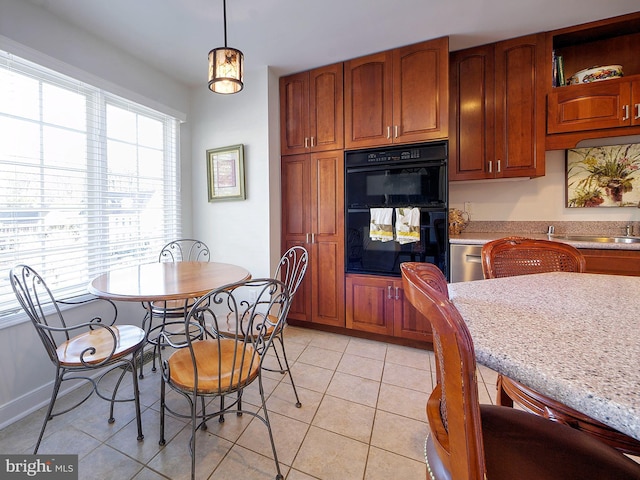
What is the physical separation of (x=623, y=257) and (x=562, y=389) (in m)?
2.25

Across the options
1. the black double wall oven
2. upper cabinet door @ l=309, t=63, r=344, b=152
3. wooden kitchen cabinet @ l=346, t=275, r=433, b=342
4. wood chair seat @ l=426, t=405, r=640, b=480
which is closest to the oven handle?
the black double wall oven

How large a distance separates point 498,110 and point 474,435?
2693 millimetres

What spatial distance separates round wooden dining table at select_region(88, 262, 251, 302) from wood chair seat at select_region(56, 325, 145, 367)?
21 centimetres

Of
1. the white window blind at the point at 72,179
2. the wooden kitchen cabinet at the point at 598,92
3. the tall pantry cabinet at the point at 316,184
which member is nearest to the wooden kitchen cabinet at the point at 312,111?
the tall pantry cabinet at the point at 316,184

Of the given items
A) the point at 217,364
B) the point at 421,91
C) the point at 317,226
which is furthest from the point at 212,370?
the point at 421,91

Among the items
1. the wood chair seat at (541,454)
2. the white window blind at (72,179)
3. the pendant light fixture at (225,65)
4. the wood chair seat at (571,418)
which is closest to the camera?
the wood chair seat at (541,454)

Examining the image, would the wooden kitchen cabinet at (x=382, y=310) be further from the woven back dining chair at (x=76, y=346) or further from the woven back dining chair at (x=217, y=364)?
the woven back dining chair at (x=76, y=346)

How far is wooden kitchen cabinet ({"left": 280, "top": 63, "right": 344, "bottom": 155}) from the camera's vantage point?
2541 mm

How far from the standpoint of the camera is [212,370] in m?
1.24

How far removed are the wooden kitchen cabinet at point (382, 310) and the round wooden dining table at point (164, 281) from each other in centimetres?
115

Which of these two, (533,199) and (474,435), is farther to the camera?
(533,199)

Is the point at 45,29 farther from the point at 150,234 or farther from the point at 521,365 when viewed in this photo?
the point at 521,365

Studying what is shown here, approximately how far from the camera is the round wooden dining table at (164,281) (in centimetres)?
135

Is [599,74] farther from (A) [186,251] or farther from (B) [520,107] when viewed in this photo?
(A) [186,251]
